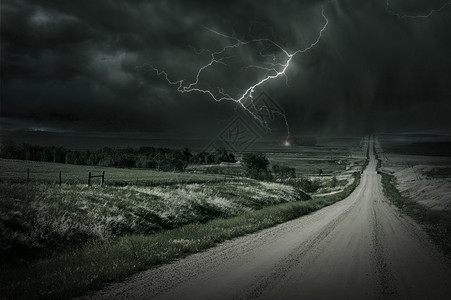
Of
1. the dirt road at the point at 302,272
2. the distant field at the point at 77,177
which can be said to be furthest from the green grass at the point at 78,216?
the distant field at the point at 77,177

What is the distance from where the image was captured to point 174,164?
129125 mm

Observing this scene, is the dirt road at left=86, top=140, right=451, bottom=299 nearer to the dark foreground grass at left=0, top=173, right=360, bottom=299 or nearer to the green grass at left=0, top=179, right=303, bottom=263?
the dark foreground grass at left=0, top=173, right=360, bottom=299

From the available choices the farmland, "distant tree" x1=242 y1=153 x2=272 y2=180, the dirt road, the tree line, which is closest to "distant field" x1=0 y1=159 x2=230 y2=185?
the farmland

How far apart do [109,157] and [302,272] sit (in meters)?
147

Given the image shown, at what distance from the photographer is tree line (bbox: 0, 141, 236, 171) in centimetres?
13812

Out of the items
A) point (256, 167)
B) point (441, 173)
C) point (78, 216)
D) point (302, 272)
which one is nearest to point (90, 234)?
point (78, 216)

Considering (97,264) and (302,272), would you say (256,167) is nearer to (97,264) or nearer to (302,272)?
(302,272)

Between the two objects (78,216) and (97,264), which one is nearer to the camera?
(97,264)

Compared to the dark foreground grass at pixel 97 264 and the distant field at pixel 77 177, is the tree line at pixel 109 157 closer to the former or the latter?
the distant field at pixel 77 177

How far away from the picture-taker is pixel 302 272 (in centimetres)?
906

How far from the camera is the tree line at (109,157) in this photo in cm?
13812

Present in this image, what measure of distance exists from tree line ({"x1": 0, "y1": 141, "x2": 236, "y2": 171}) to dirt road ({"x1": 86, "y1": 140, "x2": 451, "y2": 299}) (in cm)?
11453

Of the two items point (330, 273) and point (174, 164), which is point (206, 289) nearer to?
point (330, 273)

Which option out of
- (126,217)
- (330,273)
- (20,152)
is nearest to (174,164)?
(20,152)
